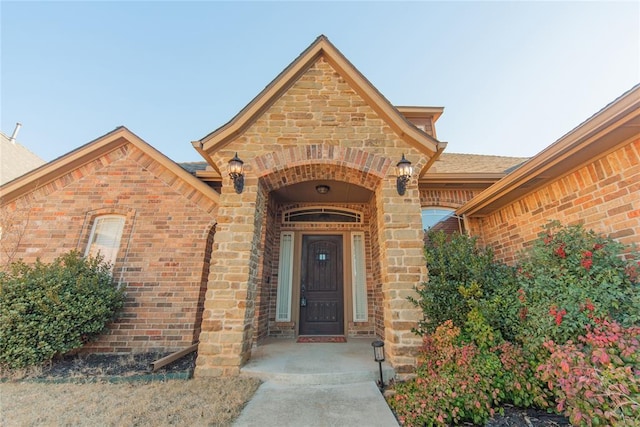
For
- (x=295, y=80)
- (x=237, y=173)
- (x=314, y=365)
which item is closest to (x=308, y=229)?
(x=237, y=173)

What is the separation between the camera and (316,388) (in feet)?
10.9

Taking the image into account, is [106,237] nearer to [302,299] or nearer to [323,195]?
[302,299]

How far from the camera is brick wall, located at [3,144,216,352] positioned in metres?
5.04

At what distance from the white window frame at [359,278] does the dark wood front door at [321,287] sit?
33 centimetres

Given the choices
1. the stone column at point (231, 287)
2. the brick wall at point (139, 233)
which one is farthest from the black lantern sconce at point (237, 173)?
the brick wall at point (139, 233)

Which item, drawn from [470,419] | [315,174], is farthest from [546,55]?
[470,419]

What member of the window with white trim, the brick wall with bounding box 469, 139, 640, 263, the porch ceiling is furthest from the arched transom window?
the window with white trim

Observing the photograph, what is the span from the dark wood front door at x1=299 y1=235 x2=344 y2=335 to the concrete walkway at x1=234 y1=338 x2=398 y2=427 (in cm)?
116

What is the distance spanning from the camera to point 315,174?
191 inches

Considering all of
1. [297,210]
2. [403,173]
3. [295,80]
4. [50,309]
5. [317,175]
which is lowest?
[50,309]

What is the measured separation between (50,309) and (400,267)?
6.04 metres

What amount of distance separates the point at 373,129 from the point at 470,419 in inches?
174

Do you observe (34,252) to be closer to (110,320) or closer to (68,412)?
(110,320)

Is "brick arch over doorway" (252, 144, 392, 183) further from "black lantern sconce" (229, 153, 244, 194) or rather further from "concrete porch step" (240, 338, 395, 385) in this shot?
"concrete porch step" (240, 338, 395, 385)
